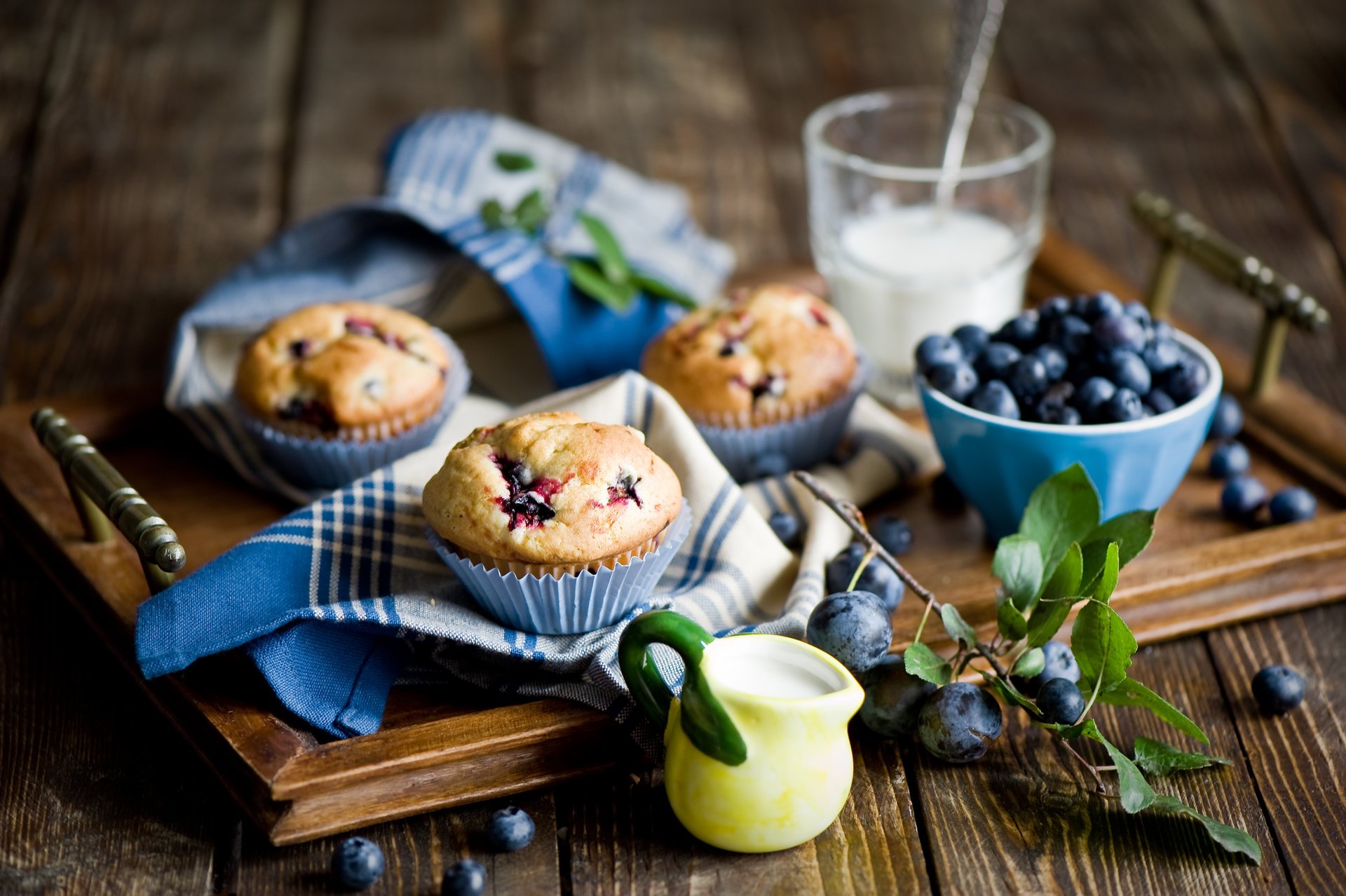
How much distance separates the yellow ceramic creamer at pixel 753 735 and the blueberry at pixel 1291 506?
2.91 ft

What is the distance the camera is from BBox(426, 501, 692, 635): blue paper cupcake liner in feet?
5.28

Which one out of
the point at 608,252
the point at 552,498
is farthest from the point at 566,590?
the point at 608,252

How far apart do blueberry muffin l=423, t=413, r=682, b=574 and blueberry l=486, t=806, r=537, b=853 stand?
0.28 meters

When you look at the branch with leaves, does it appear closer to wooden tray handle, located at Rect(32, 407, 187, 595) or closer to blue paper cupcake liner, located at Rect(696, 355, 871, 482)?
blue paper cupcake liner, located at Rect(696, 355, 871, 482)

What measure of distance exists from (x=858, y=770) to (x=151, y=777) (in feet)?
2.73

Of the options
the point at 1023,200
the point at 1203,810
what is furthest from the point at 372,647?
the point at 1023,200

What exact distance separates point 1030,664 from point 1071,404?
0.42m

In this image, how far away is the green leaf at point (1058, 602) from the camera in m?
1.53

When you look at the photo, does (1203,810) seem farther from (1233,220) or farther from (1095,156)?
(1095,156)

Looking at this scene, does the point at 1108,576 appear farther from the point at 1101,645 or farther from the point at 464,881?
the point at 464,881

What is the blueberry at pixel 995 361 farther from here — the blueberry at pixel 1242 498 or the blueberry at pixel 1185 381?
the blueberry at pixel 1242 498

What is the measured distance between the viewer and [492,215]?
7.97 feet

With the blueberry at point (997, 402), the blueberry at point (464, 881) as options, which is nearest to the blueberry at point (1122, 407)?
the blueberry at point (997, 402)

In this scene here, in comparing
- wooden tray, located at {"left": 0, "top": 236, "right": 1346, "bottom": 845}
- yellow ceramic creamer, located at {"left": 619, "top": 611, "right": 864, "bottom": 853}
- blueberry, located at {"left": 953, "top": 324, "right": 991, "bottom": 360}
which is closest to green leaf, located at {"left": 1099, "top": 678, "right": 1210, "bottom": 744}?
Result: wooden tray, located at {"left": 0, "top": 236, "right": 1346, "bottom": 845}
